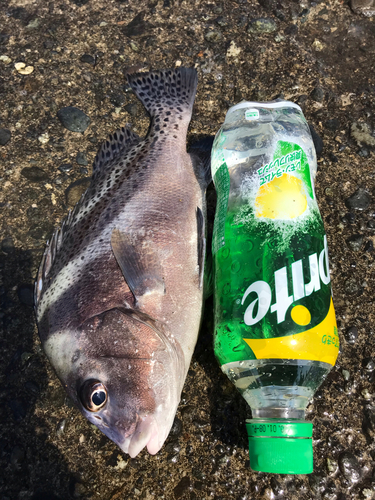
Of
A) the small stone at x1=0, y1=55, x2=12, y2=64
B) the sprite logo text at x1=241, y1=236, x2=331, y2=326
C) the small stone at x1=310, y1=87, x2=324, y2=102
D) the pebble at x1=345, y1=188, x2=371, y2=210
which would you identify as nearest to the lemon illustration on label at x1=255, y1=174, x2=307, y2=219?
the sprite logo text at x1=241, y1=236, x2=331, y2=326

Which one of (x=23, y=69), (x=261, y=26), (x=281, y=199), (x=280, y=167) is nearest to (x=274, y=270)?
(x=281, y=199)

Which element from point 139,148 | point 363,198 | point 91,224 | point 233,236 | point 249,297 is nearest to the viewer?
point 249,297

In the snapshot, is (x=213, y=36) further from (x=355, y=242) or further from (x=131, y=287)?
(x=131, y=287)

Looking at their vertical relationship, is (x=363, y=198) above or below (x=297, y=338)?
below

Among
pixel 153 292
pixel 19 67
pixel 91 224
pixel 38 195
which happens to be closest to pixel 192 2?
pixel 19 67

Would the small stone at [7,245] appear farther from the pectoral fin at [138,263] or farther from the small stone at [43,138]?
the pectoral fin at [138,263]

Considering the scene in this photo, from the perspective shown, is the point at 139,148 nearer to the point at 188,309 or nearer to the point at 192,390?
the point at 188,309

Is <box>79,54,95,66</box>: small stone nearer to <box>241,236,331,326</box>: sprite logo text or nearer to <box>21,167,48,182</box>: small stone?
<box>21,167,48,182</box>: small stone
